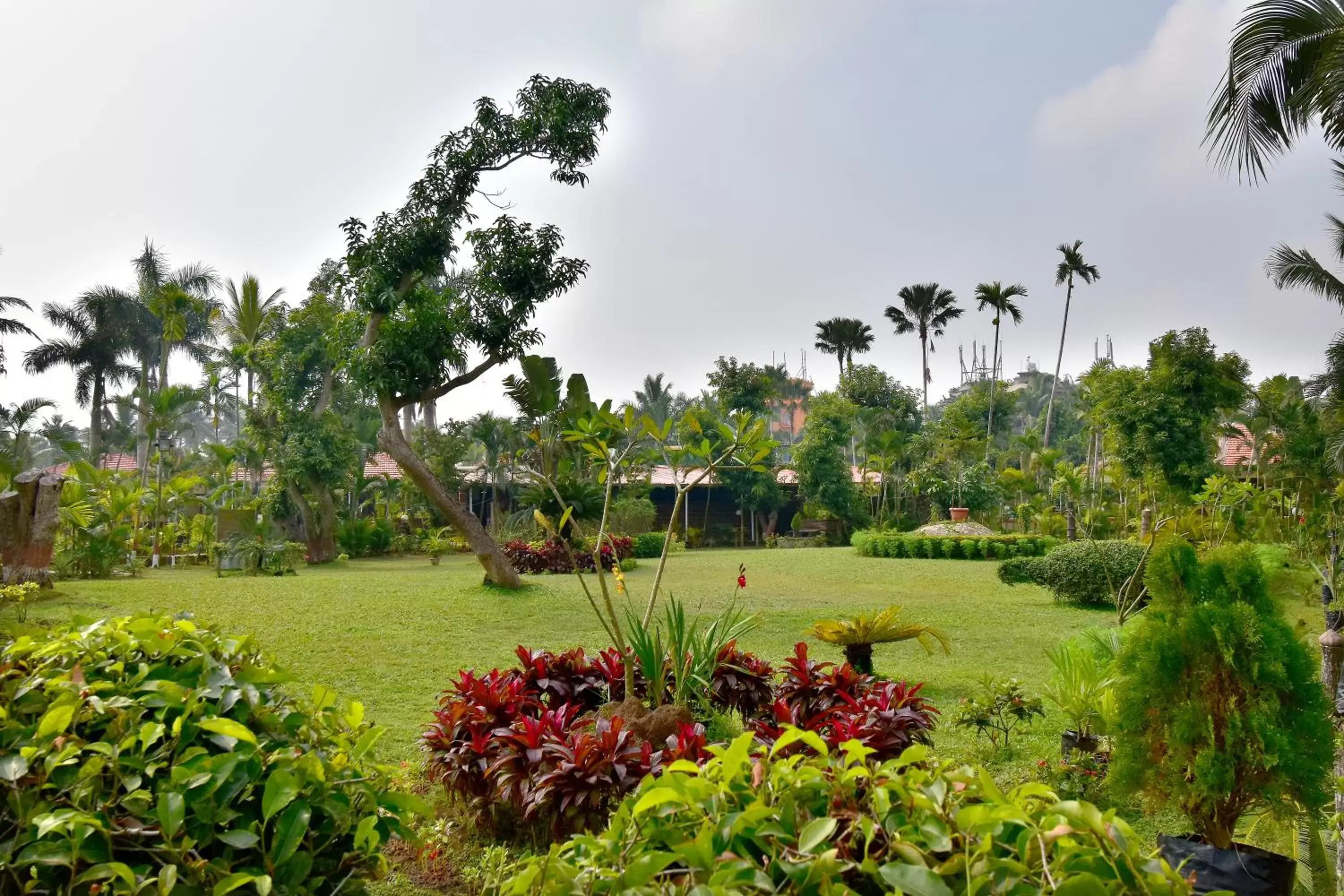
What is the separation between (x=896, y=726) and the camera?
376cm

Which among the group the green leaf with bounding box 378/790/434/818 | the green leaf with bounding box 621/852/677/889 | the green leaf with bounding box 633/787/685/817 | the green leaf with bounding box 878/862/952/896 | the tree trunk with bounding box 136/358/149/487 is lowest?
the green leaf with bounding box 378/790/434/818

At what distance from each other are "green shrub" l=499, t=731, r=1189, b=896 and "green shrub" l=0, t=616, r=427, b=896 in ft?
1.60

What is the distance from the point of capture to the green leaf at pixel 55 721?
166 cm

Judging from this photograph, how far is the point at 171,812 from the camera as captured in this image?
58.7 inches

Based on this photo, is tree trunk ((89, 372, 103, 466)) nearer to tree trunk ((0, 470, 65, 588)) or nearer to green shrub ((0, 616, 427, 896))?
tree trunk ((0, 470, 65, 588))

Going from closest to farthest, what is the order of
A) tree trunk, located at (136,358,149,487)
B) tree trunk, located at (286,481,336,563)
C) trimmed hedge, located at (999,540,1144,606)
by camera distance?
trimmed hedge, located at (999,540,1144,606) → tree trunk, located at (286,481,336,563) → tree trunk, located at (136,358,149,487)

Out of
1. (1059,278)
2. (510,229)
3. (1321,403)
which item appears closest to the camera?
(510,229)

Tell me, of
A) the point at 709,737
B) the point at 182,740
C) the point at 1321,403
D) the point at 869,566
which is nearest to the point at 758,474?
the point at 869,566

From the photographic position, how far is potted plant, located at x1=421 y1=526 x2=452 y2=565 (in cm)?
2180

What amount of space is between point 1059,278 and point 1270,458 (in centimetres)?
1433

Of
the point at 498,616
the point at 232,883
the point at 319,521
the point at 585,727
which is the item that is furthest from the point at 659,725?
the point at 319,521

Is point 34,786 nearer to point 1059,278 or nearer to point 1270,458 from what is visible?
point 1270,458

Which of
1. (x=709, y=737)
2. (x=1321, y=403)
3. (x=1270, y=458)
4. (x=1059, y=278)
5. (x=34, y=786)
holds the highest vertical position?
(x=1059, y=278)

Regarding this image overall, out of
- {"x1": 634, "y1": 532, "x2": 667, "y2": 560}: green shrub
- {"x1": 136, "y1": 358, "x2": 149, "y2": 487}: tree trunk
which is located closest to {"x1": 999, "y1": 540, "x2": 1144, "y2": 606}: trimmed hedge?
{"x1": 634, "y1": 532, "x2": 667, "y2": 560}: green shrub
